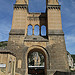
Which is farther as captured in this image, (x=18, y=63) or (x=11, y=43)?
(x=11, y=43)

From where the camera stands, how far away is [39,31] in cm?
1566

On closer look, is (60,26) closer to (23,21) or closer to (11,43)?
(23,21)

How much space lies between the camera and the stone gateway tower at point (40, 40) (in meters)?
12.0

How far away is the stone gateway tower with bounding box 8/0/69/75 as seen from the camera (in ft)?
39.5

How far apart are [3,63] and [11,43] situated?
569 cm

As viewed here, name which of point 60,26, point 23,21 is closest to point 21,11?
point 23,21

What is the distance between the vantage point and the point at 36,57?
31938mm

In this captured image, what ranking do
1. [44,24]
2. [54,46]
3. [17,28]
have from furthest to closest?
[44,24] < [17,28] < [54,46]

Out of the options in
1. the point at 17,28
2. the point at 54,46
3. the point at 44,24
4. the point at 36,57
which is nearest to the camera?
the point at 54,46

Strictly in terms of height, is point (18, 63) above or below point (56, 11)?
below

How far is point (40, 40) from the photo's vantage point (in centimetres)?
1337

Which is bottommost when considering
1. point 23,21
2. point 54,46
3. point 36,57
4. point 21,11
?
point 36,57

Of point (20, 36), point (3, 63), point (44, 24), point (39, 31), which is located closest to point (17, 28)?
point (20, 36)

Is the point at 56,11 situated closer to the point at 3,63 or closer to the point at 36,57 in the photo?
the point at 3,63
